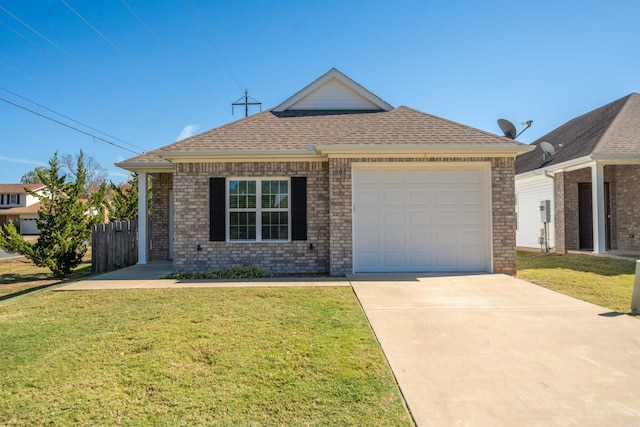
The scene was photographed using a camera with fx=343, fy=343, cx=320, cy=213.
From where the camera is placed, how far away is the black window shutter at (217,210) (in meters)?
8.74

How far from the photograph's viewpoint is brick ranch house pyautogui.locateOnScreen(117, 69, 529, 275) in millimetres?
8266

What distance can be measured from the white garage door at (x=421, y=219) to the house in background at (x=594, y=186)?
5.88 metres

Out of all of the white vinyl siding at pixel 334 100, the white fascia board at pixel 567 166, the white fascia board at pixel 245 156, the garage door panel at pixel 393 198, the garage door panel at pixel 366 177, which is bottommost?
the garage door panel at pixel 393 198

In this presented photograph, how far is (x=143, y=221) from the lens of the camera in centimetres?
1070

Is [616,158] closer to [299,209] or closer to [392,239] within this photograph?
[392,239]

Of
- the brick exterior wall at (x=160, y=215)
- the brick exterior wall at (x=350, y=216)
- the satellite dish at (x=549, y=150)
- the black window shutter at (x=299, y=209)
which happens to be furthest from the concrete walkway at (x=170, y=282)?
the satellite dish at (x=549, y=150)

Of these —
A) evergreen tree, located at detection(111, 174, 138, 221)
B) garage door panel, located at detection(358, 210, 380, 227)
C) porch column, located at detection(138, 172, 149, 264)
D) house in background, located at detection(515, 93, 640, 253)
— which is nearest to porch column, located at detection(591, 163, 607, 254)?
house in background, located at detection(515, 93, 640, 253)

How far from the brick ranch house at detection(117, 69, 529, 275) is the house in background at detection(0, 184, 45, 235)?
42.5 meters

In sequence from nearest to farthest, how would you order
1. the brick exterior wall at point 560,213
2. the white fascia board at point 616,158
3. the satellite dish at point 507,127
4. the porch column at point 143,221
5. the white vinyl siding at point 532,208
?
the porch column at point 143,221 → the white fascia board at point 616,158 → the brick exterior wall at point 560,213 → the white vinyl siding at point 532,208 → the satellite dish at point 507,127

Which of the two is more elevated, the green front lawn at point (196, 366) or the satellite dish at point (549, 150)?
the satellite dish at point (549, 150)

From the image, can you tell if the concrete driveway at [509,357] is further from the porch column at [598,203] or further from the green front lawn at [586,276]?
the porch column at [598,203]

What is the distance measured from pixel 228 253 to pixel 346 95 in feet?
20.8

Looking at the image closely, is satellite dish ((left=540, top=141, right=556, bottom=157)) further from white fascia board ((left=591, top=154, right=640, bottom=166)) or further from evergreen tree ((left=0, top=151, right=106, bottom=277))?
evergreen tree ((left=0, top=151, right=106, bottom=277))

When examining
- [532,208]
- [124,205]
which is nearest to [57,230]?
[124,205]
